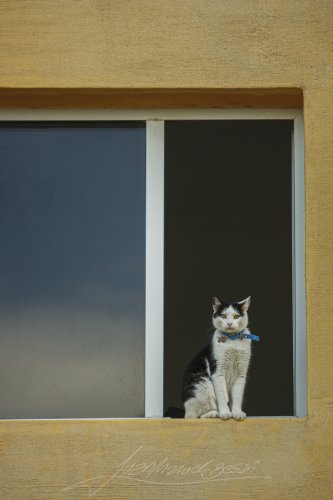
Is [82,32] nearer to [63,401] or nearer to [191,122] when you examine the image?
[191,122]

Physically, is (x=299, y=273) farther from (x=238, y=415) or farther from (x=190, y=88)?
(x=190, y=88)

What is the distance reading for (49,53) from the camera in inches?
187

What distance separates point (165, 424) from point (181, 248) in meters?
2.96

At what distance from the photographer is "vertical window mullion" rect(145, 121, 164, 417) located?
4.68 meters

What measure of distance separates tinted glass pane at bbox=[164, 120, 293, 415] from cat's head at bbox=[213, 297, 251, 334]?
4.67 ft

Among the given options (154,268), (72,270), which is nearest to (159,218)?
(154,268)

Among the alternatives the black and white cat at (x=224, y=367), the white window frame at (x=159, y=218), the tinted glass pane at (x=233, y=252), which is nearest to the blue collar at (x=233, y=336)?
the black and white cat at (x=224, y=367)

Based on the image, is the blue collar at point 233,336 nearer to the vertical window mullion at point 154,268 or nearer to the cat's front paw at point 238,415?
the vertical window mullion at point 154,268

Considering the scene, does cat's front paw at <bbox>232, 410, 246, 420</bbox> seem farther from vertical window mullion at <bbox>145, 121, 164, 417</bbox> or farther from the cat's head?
the cat's head
